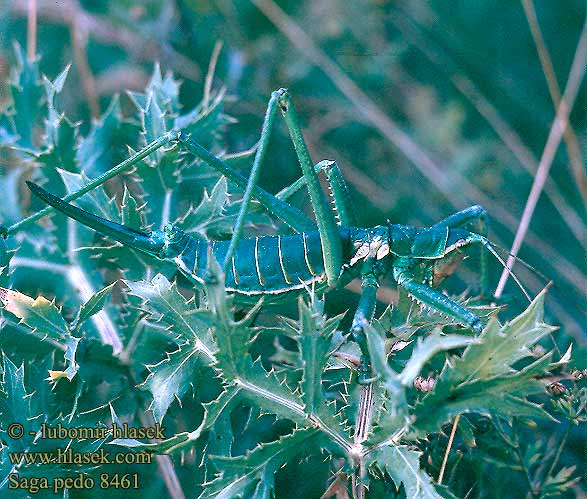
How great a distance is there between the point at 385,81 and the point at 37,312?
2196mm

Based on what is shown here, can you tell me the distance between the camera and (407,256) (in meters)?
1.75

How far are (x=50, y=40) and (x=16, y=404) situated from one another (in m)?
2.17

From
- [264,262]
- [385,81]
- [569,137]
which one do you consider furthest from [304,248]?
[385,81]

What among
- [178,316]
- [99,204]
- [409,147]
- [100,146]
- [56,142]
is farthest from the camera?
[409,147]

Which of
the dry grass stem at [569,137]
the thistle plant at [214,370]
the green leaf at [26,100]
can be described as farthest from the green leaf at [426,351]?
the dry grass stem at [569,137]

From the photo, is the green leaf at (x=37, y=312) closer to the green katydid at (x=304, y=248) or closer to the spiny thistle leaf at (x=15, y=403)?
the spiny thistle leaf at (x=15, y=403)

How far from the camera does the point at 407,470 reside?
1.21m

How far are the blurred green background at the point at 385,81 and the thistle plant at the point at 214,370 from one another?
0.74 meters

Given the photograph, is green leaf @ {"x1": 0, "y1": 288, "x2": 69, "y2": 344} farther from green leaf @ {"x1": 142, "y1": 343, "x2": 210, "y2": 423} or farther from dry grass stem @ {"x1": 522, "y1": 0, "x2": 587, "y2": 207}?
dry grass stem @ {"x1": 522, "y1": 0, "x2": 587, "y2": 207}

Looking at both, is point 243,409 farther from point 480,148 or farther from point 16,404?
point 480,148

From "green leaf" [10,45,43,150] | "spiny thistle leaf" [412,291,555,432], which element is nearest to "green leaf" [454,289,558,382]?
"spiny thistle leaf" [412,291,555,432]

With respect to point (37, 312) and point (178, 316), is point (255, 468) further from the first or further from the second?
point (37, 312)

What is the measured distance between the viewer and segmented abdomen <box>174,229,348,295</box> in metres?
1.61

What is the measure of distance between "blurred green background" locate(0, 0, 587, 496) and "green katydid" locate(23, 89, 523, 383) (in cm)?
88
